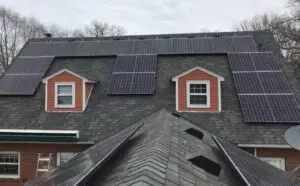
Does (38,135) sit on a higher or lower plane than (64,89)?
lower

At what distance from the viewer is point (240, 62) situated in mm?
12797

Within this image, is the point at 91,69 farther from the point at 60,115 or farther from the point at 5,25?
the point at 5,25

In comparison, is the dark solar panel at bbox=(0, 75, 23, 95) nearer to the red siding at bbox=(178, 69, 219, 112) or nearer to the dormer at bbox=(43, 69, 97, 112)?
the dormer at bbox=(43, 69, 97, 112)

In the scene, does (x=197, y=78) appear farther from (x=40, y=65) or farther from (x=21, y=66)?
(x=21, y=66)

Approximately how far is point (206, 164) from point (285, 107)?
7201 millimetres

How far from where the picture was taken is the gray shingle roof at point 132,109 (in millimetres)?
Answer: 10352

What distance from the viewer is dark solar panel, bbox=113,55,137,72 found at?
42.8ft

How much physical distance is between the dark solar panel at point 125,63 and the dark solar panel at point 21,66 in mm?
4272

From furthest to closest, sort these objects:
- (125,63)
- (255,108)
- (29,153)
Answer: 1. (125,63)
2. (29,153)
3. (255,108)

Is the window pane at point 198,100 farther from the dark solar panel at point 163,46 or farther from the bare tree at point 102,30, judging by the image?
the bare tree at point 102,30

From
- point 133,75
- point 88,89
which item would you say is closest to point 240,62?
point 133,75

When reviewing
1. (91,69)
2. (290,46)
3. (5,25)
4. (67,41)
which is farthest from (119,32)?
(91,69)

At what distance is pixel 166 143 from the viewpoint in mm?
5016

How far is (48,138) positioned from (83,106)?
1979 millimetres
